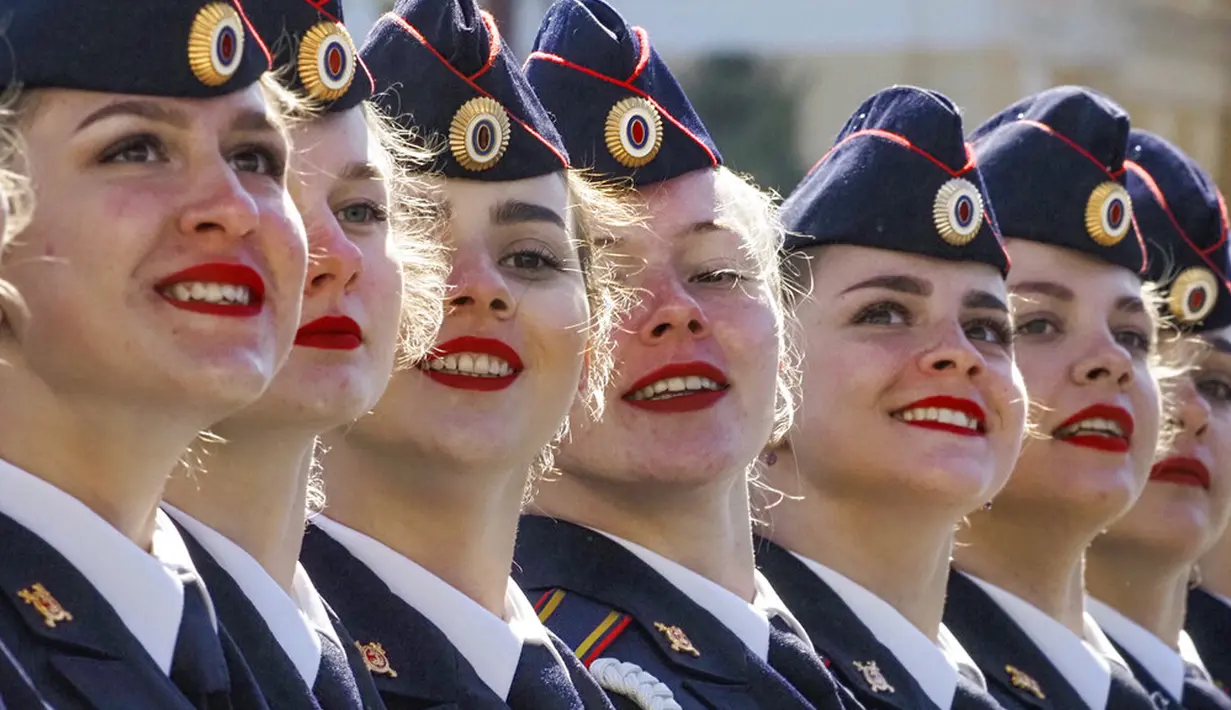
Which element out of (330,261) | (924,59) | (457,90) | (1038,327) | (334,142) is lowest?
(330,261)

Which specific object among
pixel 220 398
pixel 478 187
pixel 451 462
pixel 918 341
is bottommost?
pixel 220 398

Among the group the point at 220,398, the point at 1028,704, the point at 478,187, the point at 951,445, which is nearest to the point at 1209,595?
the point at 1028,704

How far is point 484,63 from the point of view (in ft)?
14.5

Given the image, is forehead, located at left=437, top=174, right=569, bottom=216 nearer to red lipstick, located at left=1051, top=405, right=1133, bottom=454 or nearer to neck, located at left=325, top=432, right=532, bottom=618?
neck, located at left=325, top=432, right=532, bottom=618

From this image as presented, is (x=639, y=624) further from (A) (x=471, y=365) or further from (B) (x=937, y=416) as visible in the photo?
(B) (x=937, y=416)

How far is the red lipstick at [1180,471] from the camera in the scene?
666 centimetres

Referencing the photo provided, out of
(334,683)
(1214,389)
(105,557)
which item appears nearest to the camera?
(105,557)

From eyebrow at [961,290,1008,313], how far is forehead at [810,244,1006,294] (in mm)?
12

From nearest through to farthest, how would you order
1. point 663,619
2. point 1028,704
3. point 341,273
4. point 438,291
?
point 341,273
point 438,291
point 663,619
point 1028,704

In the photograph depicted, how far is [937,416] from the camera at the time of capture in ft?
17.5

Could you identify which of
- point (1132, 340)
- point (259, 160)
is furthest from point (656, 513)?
point (1132, 340)

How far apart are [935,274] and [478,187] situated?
141cm

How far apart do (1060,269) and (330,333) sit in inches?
103

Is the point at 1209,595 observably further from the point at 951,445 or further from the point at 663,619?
the point at 663,619
